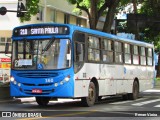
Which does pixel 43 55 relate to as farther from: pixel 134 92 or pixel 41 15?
pixel 41 15

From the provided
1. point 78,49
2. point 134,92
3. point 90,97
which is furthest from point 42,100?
point 134,92

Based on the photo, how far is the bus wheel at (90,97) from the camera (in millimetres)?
17800

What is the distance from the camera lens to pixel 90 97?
18.0 meters

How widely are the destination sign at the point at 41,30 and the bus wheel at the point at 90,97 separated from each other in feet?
8.70

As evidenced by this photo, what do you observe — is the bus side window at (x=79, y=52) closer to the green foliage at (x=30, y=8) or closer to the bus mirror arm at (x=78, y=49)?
the bus mirror arm at (x=78, y=49)

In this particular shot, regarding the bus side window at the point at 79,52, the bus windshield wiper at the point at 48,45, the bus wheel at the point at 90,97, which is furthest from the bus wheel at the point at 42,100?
the bus windshield wiper at the point at 48,45

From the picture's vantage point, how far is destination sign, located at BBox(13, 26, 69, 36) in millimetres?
16797

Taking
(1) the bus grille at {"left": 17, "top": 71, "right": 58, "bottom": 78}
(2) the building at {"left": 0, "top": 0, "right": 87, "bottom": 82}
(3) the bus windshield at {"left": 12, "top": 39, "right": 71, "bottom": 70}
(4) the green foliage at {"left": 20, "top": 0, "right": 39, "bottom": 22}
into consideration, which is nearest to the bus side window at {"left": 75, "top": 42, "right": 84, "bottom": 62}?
(3) the bus windshield at {"left": 12, "top": 39, "right": 71, "bottom": 70}

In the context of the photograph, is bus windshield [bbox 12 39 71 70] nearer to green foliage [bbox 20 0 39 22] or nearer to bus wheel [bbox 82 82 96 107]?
bus wheel [bbox 82 82 96 107]

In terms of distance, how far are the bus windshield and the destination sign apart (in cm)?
29

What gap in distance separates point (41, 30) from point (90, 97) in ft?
11.1

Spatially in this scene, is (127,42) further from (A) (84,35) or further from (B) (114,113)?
(B) (114,113)

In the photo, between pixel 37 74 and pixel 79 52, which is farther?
pixel 79 52

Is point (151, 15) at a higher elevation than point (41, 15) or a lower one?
lower
